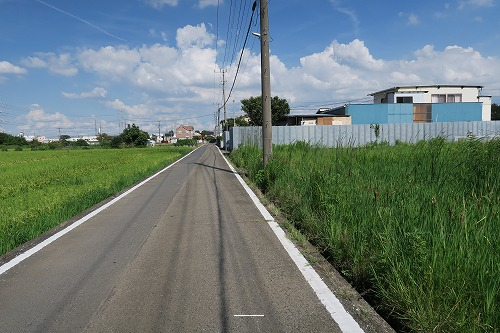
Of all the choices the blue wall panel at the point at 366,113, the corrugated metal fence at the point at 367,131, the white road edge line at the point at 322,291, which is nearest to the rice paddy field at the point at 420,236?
the white road edge line at the point at 322,291

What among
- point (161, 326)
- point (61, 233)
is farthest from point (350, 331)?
point (61, 233)

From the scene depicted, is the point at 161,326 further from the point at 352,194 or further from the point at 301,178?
the point at 301,178


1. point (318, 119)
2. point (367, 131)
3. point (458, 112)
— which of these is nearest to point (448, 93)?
point (458, 112)

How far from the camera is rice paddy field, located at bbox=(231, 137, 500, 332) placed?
3.01m

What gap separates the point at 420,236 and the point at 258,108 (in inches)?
2880

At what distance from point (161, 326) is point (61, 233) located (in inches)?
178

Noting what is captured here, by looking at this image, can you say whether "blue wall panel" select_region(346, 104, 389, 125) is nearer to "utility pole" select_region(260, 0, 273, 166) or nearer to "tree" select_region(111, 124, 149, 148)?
"utility pole" select_region(260, 0, 273, 166)

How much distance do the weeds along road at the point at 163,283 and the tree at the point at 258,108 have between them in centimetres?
6423

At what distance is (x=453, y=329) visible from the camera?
9.13ft

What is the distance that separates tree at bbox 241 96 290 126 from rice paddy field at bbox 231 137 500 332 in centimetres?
6264

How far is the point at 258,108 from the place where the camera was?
75.6 m

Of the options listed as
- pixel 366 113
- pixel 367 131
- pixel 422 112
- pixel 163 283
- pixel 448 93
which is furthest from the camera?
pixel 448 93

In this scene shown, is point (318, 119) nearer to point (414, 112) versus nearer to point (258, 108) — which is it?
point (414, 112)

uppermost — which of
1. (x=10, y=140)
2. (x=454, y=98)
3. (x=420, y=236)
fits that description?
(x=454, y=98)
